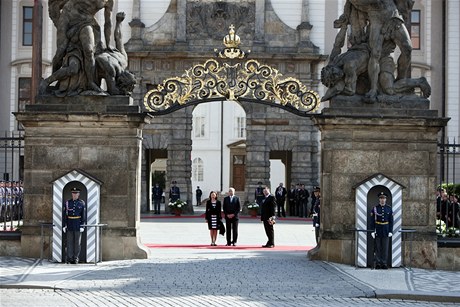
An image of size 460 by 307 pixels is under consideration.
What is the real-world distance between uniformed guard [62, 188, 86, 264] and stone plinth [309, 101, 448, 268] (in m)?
4.78

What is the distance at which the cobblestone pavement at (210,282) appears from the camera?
13570 mm

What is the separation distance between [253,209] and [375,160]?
22.4 metres

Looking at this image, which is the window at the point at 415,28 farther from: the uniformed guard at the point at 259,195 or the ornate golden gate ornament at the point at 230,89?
the ornate golden gate ornament at the point at 230,89

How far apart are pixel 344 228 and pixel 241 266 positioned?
218 cm

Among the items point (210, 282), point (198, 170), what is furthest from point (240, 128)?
point (210, 282)

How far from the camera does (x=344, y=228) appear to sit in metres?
18.4

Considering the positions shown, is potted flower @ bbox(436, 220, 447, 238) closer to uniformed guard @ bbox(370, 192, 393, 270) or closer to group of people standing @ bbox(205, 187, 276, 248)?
uniformed guard @ bbox(370, 192, 393, 270)

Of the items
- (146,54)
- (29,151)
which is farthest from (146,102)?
(146,54)

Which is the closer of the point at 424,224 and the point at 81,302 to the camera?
the point at 81,302

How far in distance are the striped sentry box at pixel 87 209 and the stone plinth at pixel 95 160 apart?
257 millimetres

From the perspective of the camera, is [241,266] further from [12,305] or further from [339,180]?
[12,305]

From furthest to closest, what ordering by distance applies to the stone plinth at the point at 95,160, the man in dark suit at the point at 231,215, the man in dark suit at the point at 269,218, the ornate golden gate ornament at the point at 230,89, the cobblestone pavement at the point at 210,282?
the man in dark suit at the point at 231,215 → the man in dark suit at the point at 269,218 → the ornate golden gate ornament at the point at 230,89 → the stone plinth at the point at 95,160 → the cobblestone pavement at the point at 210,282

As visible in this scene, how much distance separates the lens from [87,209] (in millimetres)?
18328

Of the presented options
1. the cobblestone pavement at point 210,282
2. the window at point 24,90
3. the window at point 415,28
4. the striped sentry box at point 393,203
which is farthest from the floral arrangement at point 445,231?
the window at point 24,90
